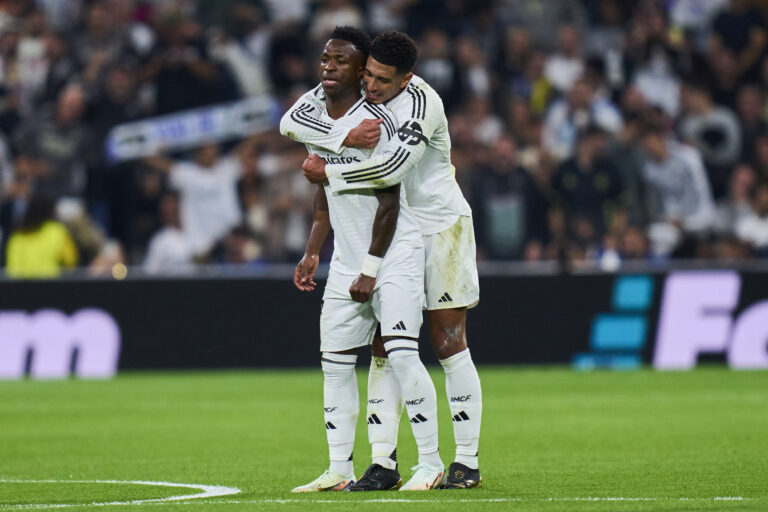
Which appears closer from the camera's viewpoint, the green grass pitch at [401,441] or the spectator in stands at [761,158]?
the green grass pitch at [401,441]

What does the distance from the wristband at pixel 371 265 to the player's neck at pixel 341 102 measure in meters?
0.76

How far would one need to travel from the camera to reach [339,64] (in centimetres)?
718

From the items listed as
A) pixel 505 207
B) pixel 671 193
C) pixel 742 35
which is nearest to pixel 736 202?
pixel 671 193

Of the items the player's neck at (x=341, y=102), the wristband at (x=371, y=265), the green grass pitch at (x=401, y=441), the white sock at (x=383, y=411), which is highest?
the player's neck at (x=341, y=102)

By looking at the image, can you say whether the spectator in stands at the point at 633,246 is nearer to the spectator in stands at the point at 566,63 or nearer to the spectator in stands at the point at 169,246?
the spectator in stands at the point at 566,63

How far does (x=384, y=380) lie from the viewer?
7.55m

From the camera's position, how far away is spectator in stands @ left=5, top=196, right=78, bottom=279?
1723 cm

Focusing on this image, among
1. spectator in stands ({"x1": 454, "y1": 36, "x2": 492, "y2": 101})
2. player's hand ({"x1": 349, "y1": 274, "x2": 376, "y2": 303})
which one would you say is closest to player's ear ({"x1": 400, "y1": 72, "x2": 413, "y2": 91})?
player's hand ({"x1": 349, "y1": 274, "x2": 376, "y2": 303})

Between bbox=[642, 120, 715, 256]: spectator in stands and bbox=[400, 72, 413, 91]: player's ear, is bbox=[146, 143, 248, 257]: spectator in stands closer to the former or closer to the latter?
bbox=[642, 120, 715, 256]: spectator in stands

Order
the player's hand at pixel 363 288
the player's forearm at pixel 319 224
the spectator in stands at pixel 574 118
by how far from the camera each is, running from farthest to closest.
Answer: the spectator in stands at pixel 574 118 < the player's forearm at pixel 319 224 < the player's hand at pixel 363 288

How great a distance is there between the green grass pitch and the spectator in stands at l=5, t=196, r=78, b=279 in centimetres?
147

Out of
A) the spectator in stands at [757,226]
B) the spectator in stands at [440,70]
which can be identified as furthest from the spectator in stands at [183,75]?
the spectator in stands at [757,226]

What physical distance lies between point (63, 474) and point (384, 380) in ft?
7.21

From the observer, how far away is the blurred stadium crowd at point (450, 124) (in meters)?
17.7
